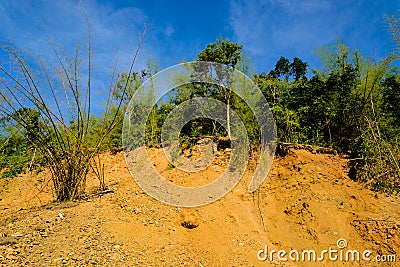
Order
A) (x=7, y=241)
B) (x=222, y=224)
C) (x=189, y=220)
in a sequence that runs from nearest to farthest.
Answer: (x=7, y=241), (x=189, y=220), (x=222, y=224)

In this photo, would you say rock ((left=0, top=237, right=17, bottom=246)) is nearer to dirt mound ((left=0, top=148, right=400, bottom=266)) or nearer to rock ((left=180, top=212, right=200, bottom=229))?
dirt mound ((left=0, top=148, right=400, bottom=266))

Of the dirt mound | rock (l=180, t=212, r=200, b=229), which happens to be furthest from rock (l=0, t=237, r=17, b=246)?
rock (l=180, t=212, r=200, b=229)

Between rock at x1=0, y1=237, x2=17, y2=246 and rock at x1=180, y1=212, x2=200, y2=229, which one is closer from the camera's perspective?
rock at x1=0, y1=237, x2=17, y2=246

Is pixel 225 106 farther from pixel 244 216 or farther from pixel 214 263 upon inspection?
pixel 214 263

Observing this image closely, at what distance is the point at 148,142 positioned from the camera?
784 centimetres

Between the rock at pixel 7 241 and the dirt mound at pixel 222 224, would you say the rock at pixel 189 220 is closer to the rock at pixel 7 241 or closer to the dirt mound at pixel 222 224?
the dirt mound at pixel 222 224

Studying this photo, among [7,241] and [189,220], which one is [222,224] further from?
[7,241]

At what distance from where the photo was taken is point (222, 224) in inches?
162

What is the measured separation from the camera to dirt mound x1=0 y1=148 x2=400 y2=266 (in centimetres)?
271

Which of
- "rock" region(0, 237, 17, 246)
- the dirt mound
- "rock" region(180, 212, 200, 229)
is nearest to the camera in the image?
"rock" region(0, 237, 17, 246)

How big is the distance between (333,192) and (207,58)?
5.33m

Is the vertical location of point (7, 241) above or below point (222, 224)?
above

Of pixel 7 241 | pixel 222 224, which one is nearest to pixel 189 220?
pixel 222 224

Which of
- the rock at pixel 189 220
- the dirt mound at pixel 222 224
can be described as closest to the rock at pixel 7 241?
the dirt mound at pixel 222 224
